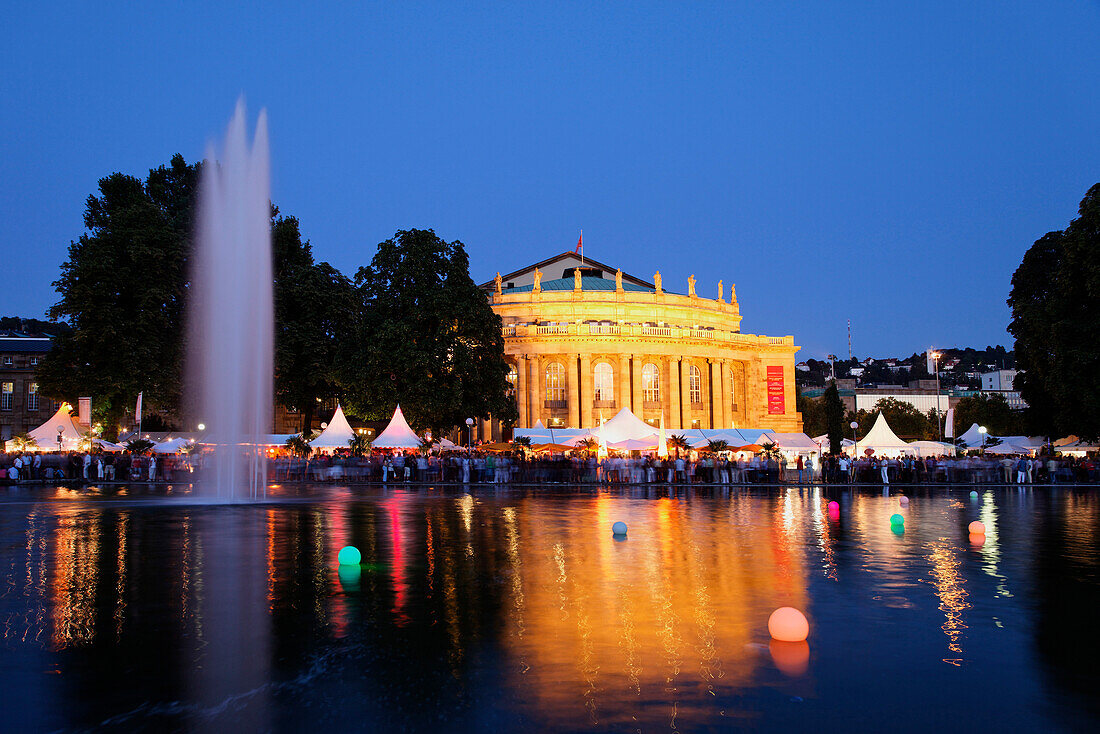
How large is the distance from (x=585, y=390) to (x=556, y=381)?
12.1ft

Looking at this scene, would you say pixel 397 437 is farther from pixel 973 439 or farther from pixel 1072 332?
pixel 973 439

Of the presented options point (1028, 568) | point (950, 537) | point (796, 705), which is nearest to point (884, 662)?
point (796, 705)

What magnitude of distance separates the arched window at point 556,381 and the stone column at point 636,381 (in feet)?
21.2

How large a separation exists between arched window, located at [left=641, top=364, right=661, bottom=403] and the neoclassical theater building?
10 cm

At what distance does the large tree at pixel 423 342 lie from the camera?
5184 cm

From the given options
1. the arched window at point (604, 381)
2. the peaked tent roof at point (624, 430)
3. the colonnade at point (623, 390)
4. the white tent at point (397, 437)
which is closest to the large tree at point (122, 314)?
the white tent at point (397, 437)

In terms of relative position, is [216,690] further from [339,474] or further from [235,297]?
[339,474]

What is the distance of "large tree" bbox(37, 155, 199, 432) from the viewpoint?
49469 mm

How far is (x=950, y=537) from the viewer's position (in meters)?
18.2

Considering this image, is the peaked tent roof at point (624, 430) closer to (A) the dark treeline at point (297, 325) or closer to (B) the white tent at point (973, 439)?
(A) the dark treeline at point (297, 325)

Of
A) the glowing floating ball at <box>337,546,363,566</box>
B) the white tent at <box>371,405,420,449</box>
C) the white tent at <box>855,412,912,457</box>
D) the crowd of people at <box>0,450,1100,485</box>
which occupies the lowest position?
the crowd of people at <box>0,450,1100,485</box>

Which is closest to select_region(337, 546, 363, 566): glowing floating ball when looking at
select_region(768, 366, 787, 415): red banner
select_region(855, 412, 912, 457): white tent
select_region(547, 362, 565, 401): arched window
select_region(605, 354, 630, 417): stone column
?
select_region(855, 412, 912, 457): white tent

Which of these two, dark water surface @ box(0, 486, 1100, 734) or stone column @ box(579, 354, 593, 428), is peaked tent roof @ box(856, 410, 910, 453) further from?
stone column @ box(579, 354, 593, 428)

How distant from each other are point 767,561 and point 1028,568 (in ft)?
13.8
